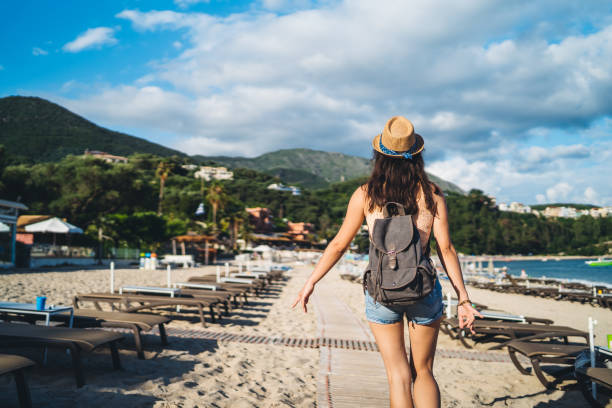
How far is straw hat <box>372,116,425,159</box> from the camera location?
200cm

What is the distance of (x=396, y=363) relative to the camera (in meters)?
1.92

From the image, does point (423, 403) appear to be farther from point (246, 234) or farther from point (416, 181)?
point (246, 234)

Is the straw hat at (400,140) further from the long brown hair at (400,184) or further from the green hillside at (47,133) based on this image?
the green hillside at (47,133)

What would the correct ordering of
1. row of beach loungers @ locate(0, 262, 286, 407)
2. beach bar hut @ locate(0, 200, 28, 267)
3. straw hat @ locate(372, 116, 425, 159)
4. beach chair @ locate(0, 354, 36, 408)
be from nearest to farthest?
straw hat @ locate(372, 116, 425, 159), beach chair @ locate(0, 354, 36, 408), row of beach loungers @ locate(0, 262, 286, 407), beach bar hut @ locate(0, 200, 28, 267)

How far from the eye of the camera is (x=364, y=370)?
4.11m

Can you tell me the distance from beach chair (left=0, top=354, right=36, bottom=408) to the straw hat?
7.50 ft

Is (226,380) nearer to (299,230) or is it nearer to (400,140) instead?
(400,140)

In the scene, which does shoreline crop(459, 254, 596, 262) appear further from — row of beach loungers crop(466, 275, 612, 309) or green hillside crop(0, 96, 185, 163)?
green hillside crop(0, 96, 185, 163)

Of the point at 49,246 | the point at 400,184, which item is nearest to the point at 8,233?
the point at 49,246

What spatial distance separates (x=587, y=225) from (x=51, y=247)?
341 feet

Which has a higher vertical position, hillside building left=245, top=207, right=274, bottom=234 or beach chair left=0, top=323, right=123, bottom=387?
hillside building left=245, top=207, right=274, bottom=234

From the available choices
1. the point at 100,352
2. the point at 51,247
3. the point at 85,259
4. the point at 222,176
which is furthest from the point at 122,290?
the point at 222,176

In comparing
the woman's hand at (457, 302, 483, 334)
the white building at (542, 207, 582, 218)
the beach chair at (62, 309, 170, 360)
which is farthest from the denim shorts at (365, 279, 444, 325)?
the white building at (542, 207, 582, 218)

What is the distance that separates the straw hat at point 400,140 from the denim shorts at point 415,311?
26.2 inches
